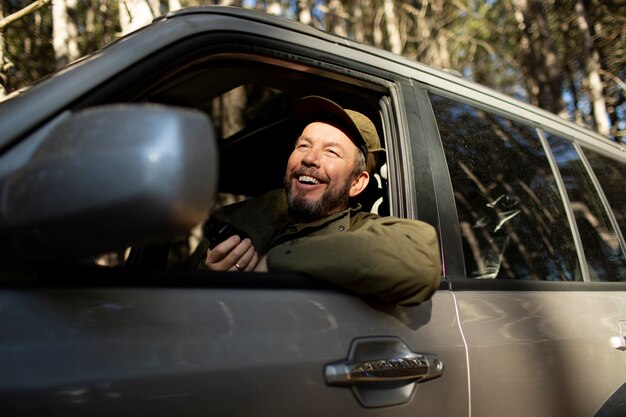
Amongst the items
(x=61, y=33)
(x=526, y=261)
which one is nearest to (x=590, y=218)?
(x=526, y=261)

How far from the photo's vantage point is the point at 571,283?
7.06 ft

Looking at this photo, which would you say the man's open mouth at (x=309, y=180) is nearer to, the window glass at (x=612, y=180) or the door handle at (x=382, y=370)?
the door handle at (x=382, y=370)

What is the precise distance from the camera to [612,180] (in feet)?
9.59

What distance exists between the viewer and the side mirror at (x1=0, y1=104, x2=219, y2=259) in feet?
2.62

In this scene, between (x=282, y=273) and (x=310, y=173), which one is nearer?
(x=282, y=273)

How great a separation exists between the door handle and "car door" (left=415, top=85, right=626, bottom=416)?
23 cm

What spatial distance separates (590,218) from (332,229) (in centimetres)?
135

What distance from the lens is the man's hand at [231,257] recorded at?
192 cm

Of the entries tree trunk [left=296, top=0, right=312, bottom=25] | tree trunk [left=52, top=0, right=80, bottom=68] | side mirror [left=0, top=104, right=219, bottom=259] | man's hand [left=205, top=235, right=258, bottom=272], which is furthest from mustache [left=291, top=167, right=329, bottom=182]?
tree trunk [left=296, top=0, right=312, bottom=25]

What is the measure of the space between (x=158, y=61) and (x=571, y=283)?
1.78m

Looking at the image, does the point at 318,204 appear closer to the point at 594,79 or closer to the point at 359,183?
the point at 359,183

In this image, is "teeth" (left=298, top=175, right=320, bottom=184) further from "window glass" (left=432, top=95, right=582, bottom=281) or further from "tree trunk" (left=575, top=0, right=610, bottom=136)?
"tree trunk" (left=575, top=0, right=610, bottom=136)

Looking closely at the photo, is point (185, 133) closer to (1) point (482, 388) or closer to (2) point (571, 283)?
(1) point (482, 388)

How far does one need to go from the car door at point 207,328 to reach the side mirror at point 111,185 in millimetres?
115
